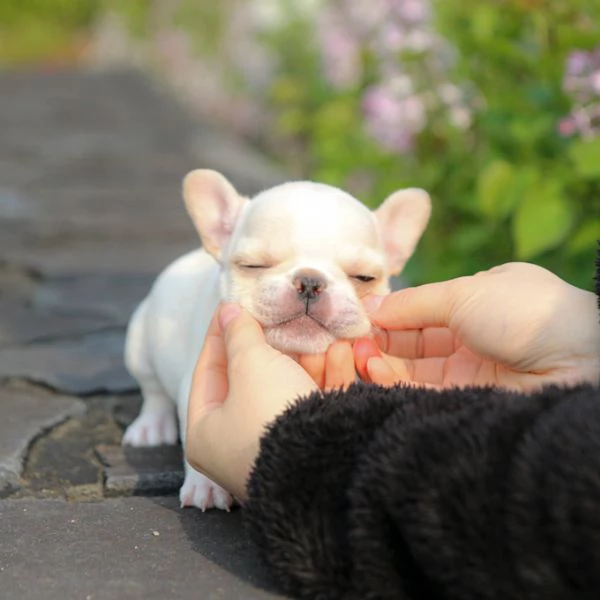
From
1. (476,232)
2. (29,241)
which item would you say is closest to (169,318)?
(476,232)

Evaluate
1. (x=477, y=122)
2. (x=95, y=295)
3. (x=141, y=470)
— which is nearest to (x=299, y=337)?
(x=141, y=470)

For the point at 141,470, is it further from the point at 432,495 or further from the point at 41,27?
the point at 41,27

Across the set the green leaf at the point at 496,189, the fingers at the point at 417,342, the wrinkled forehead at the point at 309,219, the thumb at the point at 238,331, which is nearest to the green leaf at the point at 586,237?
the green leaf at the point at 496,189

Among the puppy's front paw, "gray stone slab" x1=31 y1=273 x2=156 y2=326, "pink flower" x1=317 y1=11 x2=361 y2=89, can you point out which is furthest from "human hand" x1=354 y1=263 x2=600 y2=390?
"pink flower" x1=317 y1=11 x2=361 y2=89

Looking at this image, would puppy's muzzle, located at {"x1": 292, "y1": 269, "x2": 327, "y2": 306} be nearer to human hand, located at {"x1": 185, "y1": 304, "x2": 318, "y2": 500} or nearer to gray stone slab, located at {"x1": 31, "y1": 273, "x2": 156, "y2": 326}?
human hand, located at {"x1": 185, "y1": 304, "x2": 318, "y2": 500}

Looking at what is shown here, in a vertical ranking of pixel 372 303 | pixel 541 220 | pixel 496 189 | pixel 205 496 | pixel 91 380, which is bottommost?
pixel 205 496

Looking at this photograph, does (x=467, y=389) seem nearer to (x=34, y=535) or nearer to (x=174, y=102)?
(x=34, y=535)
